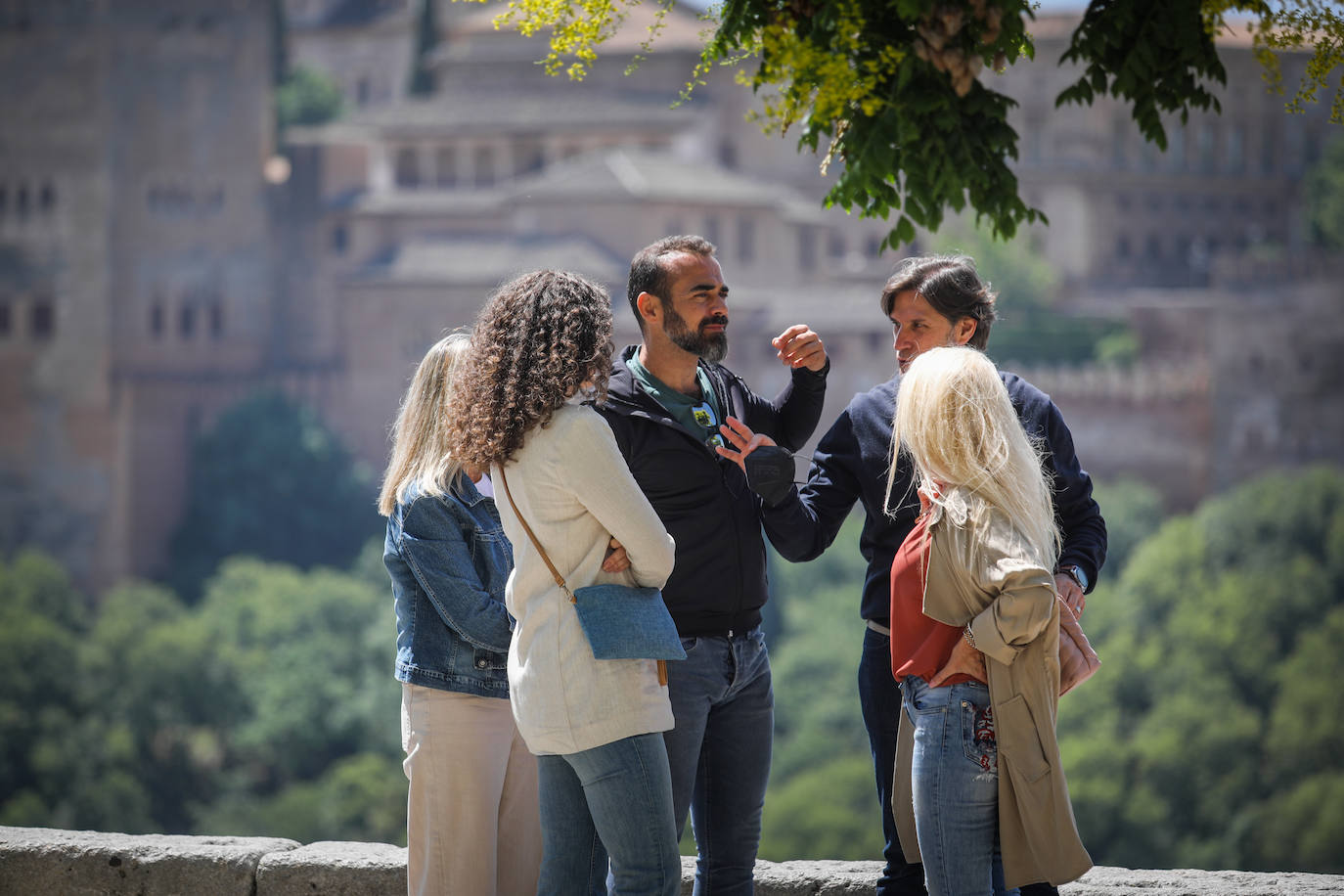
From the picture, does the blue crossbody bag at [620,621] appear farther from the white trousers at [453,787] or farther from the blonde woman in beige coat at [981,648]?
the white trousers at [453,787]

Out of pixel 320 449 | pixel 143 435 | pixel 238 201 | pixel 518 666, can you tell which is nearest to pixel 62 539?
pixel 143 435

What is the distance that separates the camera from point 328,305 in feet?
99.9

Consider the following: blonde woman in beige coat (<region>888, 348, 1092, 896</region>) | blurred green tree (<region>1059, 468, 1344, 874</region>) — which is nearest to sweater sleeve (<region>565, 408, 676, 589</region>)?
blonde woman in beige coat (<region>888, 348, 1092, 896</region>)

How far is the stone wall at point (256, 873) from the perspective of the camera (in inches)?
117

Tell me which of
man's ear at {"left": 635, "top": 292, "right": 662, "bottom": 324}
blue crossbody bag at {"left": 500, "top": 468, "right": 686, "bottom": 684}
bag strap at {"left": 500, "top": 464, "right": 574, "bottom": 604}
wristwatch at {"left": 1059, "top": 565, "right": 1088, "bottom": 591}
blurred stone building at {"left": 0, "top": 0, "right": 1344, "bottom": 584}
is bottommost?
blue crossbody bag at {"left": 500, "top": 468, "right": 686, "bottom": 684}

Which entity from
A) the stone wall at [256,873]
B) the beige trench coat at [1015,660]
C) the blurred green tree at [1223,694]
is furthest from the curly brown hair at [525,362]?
the blurred green tree at [1223,694]

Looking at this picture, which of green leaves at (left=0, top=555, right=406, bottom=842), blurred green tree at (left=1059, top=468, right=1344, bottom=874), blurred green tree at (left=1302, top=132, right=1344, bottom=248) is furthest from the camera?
blurred green tree at (left=1302, top=132, right=1344, bottom=248)

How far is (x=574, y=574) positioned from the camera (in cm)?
233

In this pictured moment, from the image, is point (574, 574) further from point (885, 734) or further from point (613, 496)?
point (885, 734)

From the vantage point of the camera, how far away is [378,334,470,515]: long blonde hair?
2.65m

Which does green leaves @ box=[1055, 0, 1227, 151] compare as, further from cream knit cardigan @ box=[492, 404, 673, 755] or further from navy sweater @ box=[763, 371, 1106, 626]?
cream knit cardigan @ box=[492, 404, 673, 755]

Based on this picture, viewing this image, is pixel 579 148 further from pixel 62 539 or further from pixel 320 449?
pixel 62 539

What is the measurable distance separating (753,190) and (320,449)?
803 cm

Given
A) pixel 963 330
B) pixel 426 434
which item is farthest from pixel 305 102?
pixel 963 330
